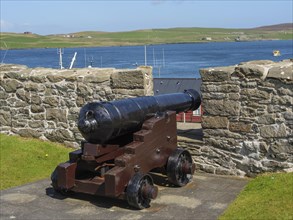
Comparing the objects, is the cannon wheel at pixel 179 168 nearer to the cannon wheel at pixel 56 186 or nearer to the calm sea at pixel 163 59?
the cannon wheel at pixel 56 186

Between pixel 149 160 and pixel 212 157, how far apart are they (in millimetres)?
1536

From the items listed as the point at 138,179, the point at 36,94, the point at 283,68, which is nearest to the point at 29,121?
the point at 36,94

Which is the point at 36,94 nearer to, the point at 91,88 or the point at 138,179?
the point at 91,88

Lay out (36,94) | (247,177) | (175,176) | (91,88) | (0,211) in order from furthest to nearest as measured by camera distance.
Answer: (36,94), (91,88), (247,177), (175,176), (0,211)

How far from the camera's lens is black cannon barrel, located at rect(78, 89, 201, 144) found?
560cm

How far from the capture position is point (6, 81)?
9156mm

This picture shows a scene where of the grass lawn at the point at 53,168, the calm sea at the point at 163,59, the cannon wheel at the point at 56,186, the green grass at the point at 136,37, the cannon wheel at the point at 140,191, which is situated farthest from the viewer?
the green grass at the point at 136,37

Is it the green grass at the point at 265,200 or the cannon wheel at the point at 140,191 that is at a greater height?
the cannon wheel at the point at 140,191

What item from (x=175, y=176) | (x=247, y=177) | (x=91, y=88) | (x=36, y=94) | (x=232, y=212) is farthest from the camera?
(x=36, y=94)

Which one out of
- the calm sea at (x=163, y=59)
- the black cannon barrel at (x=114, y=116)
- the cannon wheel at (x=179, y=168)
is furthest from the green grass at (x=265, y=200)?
the calm sea at (x=163, y=59)

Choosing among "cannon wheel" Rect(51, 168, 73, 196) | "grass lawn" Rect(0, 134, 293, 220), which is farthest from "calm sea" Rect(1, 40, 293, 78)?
"cannon wheel" Rect(51, 168, 73, 196)

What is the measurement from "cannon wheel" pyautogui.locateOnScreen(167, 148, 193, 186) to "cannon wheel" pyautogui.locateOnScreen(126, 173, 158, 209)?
Answer: 0.64m

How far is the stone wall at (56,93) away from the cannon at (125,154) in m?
1.38

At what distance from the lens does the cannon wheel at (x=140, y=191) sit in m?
5.55
